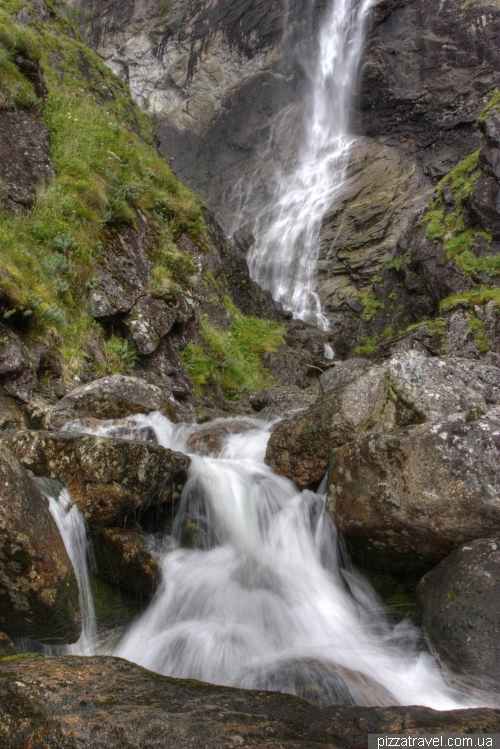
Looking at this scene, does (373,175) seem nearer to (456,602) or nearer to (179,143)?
(179,143)

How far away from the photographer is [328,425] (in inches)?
225

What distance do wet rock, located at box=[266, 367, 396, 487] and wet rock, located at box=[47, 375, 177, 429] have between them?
2067mm

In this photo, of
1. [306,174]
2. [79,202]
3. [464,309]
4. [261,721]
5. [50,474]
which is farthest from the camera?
[306,174]

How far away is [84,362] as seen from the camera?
7.75m

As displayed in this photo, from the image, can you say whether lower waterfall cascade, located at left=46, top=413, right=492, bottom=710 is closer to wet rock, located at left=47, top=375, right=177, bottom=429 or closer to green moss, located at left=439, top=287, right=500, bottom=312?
wet rock, located at left=47, top=375, right=177, bottom=429

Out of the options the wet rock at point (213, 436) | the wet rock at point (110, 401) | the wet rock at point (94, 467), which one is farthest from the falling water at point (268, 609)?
the wet rock at point (110, 401)

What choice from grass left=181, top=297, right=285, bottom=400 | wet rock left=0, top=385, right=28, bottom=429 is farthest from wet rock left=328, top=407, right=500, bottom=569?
grass left=181, top=297, right=285, bottom=400

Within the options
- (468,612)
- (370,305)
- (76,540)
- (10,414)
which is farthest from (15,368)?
(370,305)

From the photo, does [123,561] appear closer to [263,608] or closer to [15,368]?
[263,608]

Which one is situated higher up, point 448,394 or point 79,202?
point 79,202

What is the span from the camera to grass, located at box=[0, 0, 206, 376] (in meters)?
7.54

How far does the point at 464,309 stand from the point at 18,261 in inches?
478

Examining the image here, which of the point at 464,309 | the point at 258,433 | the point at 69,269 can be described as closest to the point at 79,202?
the point at 69,269

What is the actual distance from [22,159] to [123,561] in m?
9.01
